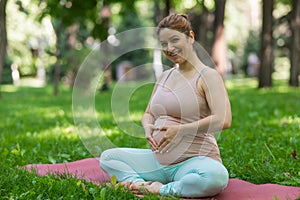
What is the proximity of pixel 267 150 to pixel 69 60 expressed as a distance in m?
11.5

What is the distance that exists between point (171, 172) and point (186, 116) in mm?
413

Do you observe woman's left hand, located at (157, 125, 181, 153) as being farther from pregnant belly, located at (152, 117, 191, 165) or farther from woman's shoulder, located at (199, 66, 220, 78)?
woman's shoulder, located at (199, 66, 220, 78)

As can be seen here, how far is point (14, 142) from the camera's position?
568 cm

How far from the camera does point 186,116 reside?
331 centimetres

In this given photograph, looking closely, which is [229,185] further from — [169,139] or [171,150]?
[169,139]

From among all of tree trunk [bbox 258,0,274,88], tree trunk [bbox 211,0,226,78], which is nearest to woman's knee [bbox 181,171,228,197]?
tree trunk [bbox 211,0,226,78]

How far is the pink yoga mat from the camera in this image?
3152mm

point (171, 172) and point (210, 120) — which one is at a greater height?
point (210, 120)

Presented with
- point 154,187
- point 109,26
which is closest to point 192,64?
point 154,187

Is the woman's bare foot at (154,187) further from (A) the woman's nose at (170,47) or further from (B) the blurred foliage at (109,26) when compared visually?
(B) the blurred foliage at (109,26)

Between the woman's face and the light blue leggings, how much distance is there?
69 centimetres

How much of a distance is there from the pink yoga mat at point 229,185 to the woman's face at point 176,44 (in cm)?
95

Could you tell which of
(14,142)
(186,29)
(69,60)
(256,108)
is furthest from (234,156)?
(69,60)

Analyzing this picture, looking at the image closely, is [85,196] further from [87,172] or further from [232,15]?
[232,15]
